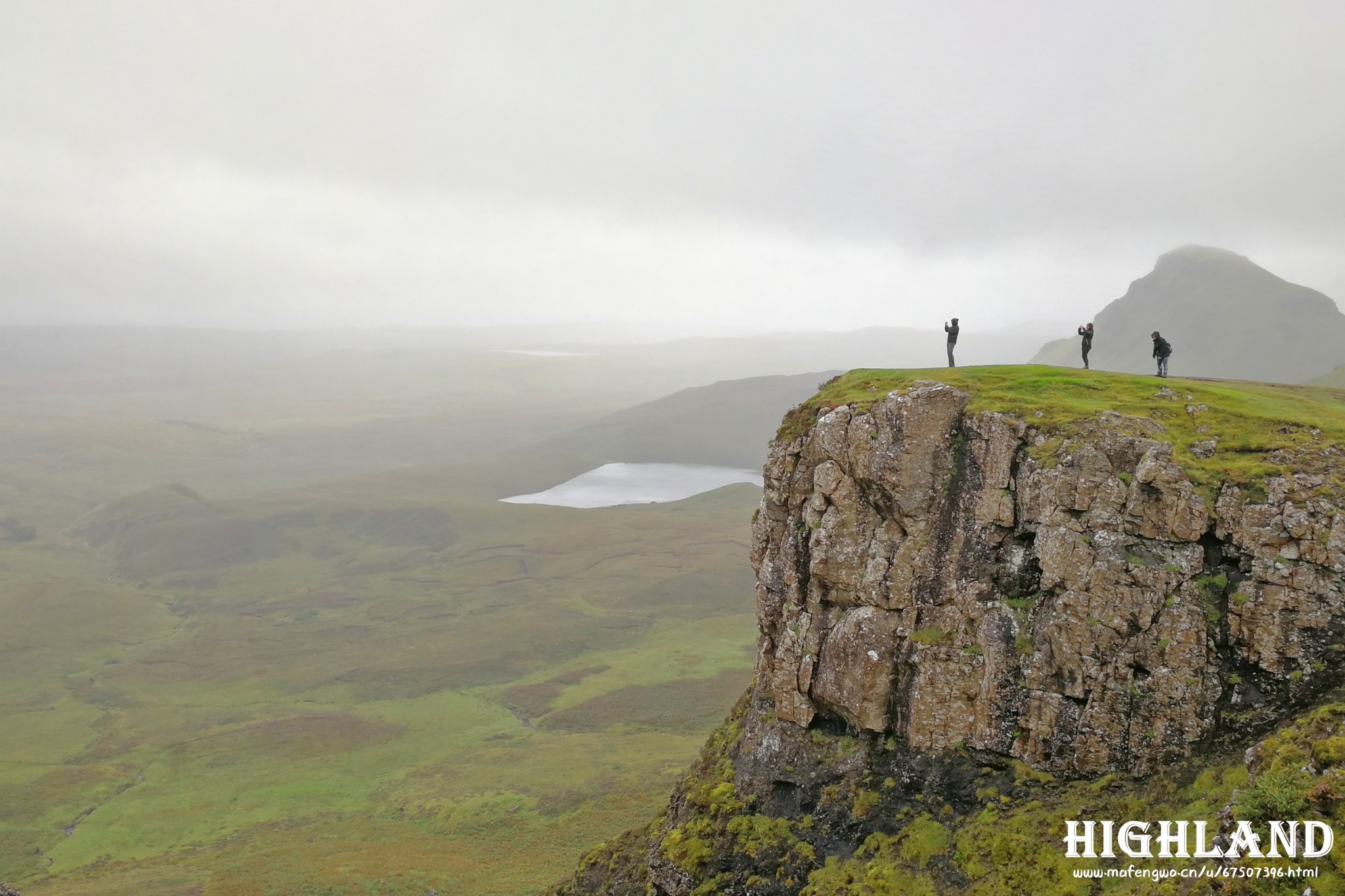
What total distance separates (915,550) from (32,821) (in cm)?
10458

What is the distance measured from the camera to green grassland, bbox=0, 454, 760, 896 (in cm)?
7069

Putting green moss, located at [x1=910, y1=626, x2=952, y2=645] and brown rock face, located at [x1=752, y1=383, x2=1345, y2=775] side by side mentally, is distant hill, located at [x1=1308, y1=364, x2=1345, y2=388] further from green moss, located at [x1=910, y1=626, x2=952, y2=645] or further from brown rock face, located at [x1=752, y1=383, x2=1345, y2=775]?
green moss, located at [x1=910, y1=626, x2=952, y2=645]

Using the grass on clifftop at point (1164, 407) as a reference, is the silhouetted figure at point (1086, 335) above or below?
above

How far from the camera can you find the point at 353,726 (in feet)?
371

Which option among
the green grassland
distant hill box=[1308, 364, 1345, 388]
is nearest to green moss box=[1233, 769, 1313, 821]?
the green grassland

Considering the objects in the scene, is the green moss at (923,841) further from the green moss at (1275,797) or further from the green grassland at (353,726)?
the green grassland at (353,726)

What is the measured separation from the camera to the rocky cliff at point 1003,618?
2414 centimetres

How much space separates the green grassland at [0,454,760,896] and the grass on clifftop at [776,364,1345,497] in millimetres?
44892

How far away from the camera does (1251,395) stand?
3419 centimetres

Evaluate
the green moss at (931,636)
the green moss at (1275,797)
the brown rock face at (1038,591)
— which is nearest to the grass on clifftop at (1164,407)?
the brown rock face at (1038,591)

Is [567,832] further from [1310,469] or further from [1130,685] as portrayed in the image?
[1310,469]

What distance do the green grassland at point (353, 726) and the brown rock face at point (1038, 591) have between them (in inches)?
1578

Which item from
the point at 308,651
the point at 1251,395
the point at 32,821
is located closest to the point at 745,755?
the point at 1251,395

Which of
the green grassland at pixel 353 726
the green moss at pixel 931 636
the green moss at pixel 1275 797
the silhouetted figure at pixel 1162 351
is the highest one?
the silhouetted figure at pixel 1162 351
